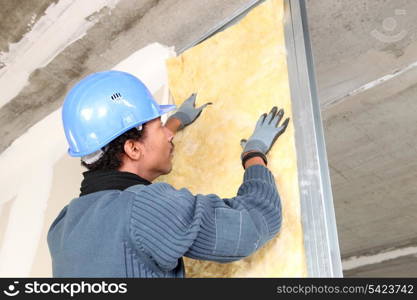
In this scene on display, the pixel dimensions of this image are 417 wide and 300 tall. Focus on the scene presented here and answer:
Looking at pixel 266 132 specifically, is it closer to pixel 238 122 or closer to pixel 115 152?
pixel 238 122

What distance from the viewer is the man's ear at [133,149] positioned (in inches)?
62.3

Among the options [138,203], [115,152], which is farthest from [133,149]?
[138,203]

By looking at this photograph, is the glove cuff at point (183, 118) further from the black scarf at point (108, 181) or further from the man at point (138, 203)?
the black scarf at point (108, 181)

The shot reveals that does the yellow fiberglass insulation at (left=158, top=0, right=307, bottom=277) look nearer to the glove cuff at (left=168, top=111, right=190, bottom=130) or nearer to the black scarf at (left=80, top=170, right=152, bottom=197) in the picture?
the glove cuff at (left=168, top=111, right=190, bottom=130)

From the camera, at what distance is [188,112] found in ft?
6.89

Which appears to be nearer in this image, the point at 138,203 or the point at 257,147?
the point at 138,203

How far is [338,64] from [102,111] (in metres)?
1.39

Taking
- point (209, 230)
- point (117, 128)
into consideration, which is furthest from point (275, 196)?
point (117, 128)

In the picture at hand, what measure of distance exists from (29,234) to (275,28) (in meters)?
2.16

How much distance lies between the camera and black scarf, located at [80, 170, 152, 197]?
1440 millimetres

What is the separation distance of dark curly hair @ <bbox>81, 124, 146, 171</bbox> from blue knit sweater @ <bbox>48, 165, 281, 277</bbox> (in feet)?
0.61

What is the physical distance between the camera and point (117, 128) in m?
1.61

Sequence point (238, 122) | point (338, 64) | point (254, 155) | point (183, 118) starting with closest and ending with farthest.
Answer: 1. point (254, 155)
2. point (238, 122)
3. point (183, 118)
4. point (338, 64)

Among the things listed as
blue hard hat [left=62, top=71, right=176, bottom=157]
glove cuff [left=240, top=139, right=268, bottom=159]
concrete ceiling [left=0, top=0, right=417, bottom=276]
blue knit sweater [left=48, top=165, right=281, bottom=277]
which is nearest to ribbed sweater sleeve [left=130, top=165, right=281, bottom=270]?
blue knit sweater [left=48, top=165, right=281, bottom=277]
